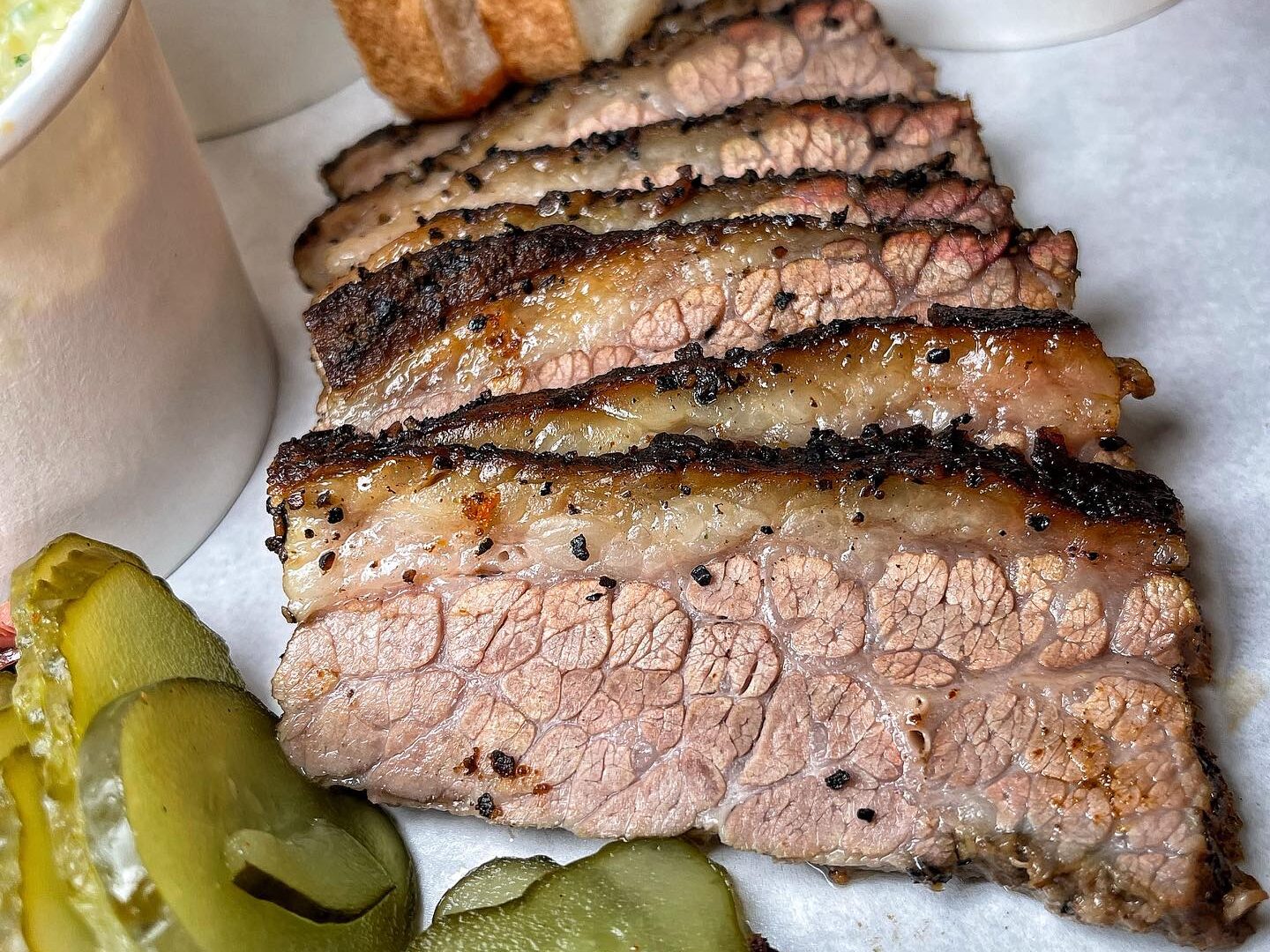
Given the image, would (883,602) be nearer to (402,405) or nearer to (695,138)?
(402,405)

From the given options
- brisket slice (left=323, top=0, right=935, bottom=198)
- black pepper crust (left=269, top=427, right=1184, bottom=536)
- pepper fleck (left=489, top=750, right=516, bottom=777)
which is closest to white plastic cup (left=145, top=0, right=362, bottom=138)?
brisket slice (left=323, top=0, right=935, bottom=198)

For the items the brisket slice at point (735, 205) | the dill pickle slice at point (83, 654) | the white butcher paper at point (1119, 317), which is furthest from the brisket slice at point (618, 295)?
the dill pickle slice at point (83, 654)

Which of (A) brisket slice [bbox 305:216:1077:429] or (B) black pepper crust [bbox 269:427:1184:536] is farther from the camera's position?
(A) brisket slice [bbox 305:216:1077:429]

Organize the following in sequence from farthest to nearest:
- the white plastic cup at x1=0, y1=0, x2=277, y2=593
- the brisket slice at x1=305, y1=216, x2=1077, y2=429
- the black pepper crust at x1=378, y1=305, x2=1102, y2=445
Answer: the brisket slice at x1=305, y1=216, x2=1077, y2=429, the black pepper crust at x1=378, y1=305, x2=1102, y2=445, the white plastic cup at x1=0, y1=0, x2=277, y2=593

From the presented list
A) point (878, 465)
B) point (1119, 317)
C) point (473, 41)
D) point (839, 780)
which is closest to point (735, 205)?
point (878, 465)

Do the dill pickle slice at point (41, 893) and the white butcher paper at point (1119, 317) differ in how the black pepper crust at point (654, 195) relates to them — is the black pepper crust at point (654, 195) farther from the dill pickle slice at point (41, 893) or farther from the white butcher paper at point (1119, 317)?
the dill pickle slice at point (41, 893)

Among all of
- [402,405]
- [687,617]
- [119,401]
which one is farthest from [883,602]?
[119,401]

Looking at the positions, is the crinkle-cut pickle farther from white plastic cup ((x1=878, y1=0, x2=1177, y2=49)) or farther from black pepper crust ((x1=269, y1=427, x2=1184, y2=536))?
white plastic cup ((x1=878, y1=0, x2=1177, y2=49))
